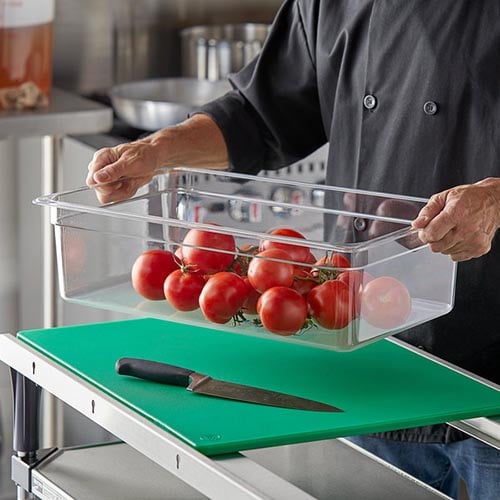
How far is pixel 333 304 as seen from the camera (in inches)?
46.5

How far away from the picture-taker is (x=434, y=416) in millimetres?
1188

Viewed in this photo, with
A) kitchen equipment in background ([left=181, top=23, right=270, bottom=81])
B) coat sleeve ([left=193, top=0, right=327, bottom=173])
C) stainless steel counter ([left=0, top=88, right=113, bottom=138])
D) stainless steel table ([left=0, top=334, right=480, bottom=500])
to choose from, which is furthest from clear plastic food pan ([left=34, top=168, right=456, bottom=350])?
kitchen equipment in background ([left=181, top=23, right=270, bottom=81])

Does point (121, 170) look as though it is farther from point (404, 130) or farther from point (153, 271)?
point (404, 130)

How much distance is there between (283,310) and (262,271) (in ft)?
0.15

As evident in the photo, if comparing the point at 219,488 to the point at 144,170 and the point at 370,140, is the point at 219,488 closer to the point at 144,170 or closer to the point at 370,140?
the point at 144,170

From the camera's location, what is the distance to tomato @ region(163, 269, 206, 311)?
125cm

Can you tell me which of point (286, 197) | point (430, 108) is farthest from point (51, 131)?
point (430, 108)

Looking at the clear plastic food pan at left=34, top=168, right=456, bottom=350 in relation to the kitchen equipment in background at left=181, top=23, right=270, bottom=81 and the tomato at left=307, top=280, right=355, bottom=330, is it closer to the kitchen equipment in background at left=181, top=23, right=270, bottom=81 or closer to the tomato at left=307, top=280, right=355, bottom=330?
the tomato at left=307, top=280, right=355, bottom=330

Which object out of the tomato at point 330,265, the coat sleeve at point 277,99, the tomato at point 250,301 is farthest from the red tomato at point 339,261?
the coat sleeve at point 277,99

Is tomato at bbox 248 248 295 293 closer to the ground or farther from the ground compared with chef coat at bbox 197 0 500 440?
closer to the ground

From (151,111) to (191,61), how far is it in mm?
398

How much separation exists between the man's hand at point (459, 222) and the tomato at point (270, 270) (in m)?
0.14

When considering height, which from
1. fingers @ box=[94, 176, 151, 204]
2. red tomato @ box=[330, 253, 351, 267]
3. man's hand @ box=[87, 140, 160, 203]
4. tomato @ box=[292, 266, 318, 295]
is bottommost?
tomato @ box=[292, 266, 318, 295]

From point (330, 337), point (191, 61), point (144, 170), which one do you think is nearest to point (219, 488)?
point (330, 337)
